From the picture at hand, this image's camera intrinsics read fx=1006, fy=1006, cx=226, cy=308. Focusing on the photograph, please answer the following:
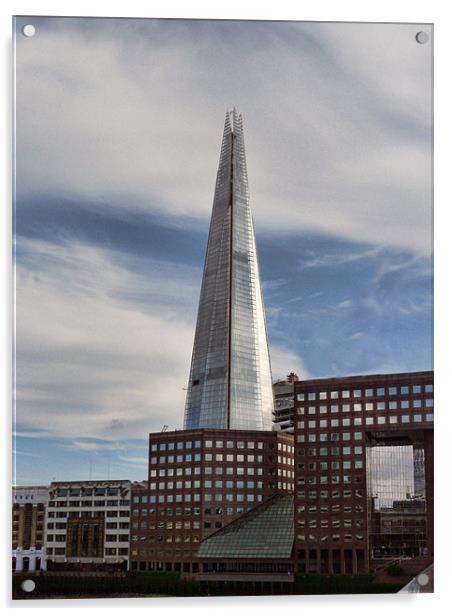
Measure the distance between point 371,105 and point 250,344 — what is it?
23.0 m

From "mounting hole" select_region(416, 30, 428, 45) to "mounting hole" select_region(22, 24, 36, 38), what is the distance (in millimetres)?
6977

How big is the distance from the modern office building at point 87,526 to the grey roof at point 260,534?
3.15 metres

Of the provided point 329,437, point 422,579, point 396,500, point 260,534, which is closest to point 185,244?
point 422,579

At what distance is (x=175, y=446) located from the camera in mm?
35125

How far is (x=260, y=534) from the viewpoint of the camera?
32.4 m

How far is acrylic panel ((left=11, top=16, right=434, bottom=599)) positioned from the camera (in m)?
18.6

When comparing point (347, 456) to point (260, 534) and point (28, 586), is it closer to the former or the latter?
point (260, 534)

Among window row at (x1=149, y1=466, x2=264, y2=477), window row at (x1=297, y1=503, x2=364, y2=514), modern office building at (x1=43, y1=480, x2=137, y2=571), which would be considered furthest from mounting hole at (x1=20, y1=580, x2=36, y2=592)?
window row at (x1=149, y1=466, x2=264, y2=477)

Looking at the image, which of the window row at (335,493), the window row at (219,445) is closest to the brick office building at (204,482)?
the window row at (219,445)

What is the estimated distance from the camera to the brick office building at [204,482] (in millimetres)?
34031

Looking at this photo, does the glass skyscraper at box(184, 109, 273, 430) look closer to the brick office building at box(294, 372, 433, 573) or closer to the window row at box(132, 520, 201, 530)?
the window row at box(132, 520, 201, 530)

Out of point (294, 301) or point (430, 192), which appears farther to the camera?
point (294, 301)
